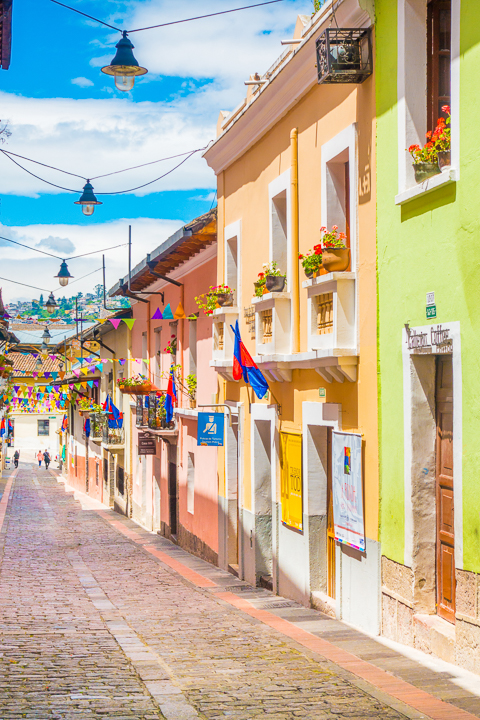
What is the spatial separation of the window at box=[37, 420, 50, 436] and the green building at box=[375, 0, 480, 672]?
67.4 m

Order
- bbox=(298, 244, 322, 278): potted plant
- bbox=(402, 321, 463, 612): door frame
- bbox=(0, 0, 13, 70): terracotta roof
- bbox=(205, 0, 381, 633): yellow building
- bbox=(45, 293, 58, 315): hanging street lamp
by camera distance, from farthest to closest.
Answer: bbox=(45, 293, 58, 315): hanging street lamp
bbox=(0, 0, 13, 70): terracotta roof
bbox=(298, 244, 322, 278): potted plant
bbox=(205, 0, 381, 633): yellow building
bbox=(402, 321, 463, 612): door frame

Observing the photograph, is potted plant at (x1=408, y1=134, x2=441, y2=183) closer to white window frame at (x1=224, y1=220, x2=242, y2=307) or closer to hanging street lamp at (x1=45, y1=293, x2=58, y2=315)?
white window frame at (x1=224, y1=220, x2=242, y2=307)

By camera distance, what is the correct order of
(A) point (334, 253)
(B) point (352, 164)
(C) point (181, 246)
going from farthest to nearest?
(C) point (181, 246) → (A) point (334, 253) → (B) point (352, 164)

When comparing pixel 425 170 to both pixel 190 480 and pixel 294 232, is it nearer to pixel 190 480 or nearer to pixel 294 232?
pixel 294 232

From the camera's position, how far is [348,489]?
31.7 ft

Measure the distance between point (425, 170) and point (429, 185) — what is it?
416 millimetres

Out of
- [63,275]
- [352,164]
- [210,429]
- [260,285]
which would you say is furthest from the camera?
[63,275]

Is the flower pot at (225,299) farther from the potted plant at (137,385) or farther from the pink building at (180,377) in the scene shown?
the potted plant at (137,385)

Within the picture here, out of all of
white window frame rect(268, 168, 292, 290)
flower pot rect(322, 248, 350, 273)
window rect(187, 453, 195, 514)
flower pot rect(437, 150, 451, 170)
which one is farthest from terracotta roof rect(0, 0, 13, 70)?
window rect(187, 453, 195, 514)

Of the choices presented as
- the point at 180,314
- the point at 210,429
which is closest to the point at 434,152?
the point at 210,429

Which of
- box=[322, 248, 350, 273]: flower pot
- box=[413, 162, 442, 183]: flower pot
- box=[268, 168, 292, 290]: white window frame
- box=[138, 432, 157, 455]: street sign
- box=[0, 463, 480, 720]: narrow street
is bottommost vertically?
box=[0, 463, 480, 720]: narrow street

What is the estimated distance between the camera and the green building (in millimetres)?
6988

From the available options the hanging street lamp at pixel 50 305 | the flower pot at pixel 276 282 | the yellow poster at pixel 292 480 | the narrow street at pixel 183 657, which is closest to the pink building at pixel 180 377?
the narrow street at pixel 183 657

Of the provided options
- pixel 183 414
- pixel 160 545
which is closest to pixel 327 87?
pixel 183 414
